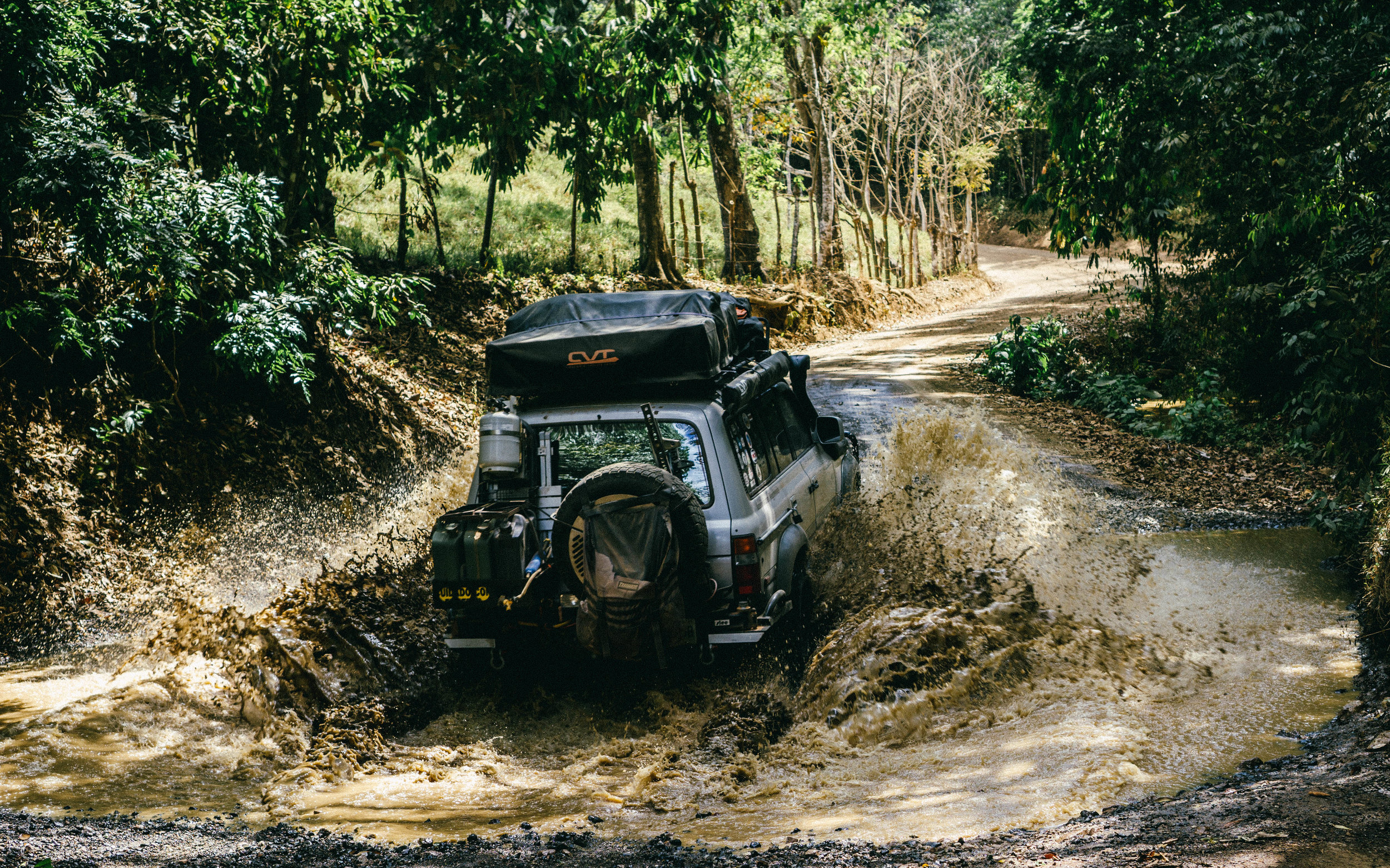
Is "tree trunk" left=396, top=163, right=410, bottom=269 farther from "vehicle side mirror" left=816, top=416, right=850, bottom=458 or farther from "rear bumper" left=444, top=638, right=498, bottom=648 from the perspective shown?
"rear bumper" left=444, top=638, right=498, bottom=648

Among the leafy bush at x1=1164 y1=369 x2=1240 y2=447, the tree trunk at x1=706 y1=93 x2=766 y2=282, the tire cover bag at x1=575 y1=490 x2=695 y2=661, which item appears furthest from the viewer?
the tree trunk at x1=706 y1=93 x2=766 y2=282

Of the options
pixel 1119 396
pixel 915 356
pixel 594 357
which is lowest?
pixel 1119 396

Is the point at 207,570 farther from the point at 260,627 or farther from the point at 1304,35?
the point at 1304,35

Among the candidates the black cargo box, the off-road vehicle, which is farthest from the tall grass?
the off-road vehicle

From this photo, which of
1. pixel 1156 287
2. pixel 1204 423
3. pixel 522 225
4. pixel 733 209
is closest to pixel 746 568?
pixel 1204 423

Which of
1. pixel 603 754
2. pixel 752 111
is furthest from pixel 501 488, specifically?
pixel 752 111

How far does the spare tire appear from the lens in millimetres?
5020

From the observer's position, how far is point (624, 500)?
508cm

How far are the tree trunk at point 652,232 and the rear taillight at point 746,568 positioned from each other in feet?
46.1

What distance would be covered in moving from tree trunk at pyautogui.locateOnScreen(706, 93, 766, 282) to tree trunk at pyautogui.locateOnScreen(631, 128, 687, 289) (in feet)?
8.76

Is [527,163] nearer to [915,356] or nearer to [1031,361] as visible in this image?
[915,356]

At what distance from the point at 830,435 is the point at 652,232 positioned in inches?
501

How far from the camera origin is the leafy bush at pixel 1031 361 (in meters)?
15.2

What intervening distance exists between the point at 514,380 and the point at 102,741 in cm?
298
